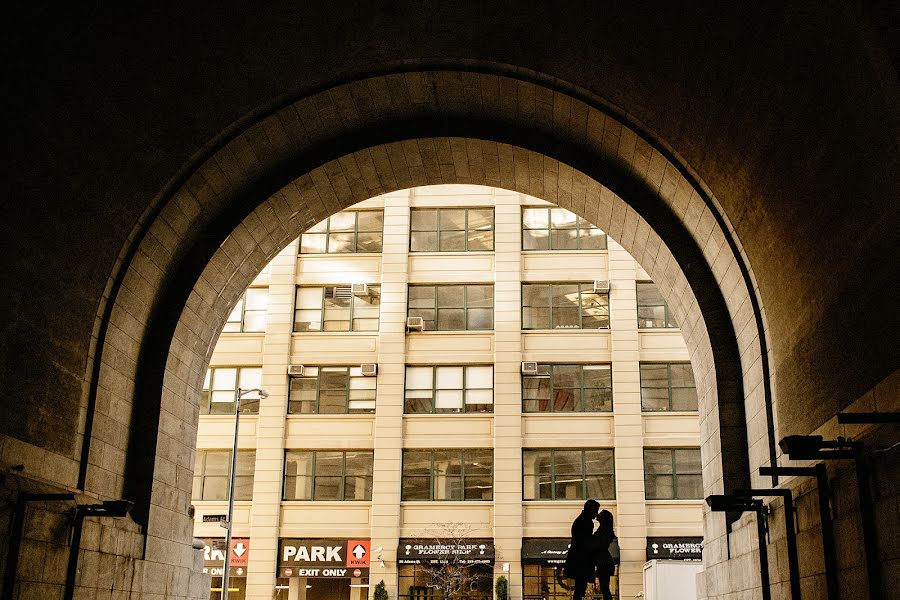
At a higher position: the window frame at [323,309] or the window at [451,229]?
the window at [451,229]

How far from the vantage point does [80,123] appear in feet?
42.8

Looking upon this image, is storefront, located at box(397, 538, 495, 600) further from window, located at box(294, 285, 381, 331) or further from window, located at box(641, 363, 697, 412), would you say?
window, located at box(294, 285, 381, 331)

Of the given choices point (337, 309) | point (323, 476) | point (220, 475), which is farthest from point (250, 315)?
point (323, 476)

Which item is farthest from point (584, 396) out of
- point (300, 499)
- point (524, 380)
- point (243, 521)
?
point (243, 521)

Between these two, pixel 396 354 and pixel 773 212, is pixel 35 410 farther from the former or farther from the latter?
pixel 396 354

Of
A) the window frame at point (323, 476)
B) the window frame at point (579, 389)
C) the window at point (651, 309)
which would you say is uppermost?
the window at point (651, 309)

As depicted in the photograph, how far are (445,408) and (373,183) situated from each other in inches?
892

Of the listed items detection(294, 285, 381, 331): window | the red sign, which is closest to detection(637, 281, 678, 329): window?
detection(294, 285, 381, 331): window

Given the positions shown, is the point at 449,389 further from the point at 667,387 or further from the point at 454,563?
the point at 667,387

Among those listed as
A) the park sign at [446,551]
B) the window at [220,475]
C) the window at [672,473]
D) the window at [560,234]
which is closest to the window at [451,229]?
the window at [560,234]

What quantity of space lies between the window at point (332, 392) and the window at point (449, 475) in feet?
10.8

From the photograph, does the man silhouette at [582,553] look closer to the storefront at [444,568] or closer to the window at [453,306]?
the storefront at [444,568]

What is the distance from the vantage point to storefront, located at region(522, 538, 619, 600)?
3734 centimetres

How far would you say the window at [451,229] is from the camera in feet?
138
